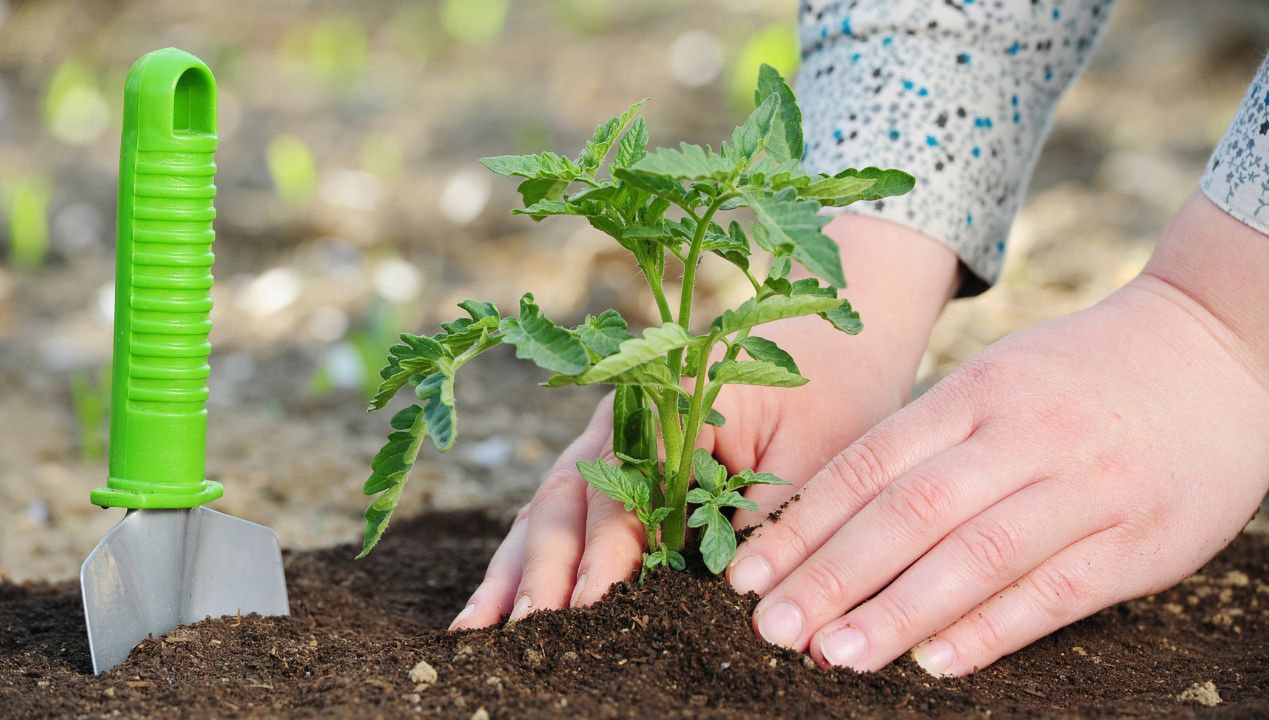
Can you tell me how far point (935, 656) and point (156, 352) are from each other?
0.92 m

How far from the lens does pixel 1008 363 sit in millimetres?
1392

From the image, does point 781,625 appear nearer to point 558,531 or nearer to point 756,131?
point 558,531

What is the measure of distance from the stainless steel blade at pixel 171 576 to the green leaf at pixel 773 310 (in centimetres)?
68

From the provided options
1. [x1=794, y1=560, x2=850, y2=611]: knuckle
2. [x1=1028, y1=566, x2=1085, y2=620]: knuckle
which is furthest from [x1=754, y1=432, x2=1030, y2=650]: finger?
[x1=1028, y1=566, x2=1085, y2=620]: knuckle

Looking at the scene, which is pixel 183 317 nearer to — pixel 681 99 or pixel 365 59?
pixel 681 99

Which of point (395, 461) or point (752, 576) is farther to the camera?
point (752, 576)

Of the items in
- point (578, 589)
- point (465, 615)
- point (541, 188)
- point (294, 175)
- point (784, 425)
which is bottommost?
point (294, 175)

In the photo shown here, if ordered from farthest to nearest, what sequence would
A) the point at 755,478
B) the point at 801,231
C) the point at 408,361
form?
the point at 755,478 < the point at 408,361 < the point at 801,231

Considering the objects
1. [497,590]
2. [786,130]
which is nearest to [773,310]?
[786,130]

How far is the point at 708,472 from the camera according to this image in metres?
1.26

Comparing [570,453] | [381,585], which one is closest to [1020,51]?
[570,453]

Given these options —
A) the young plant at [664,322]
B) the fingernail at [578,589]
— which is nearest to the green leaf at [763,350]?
the young plant at [664,322]

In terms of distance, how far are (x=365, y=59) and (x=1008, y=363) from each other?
13.4 feet

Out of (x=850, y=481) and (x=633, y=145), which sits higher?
(x=633, y=145)
